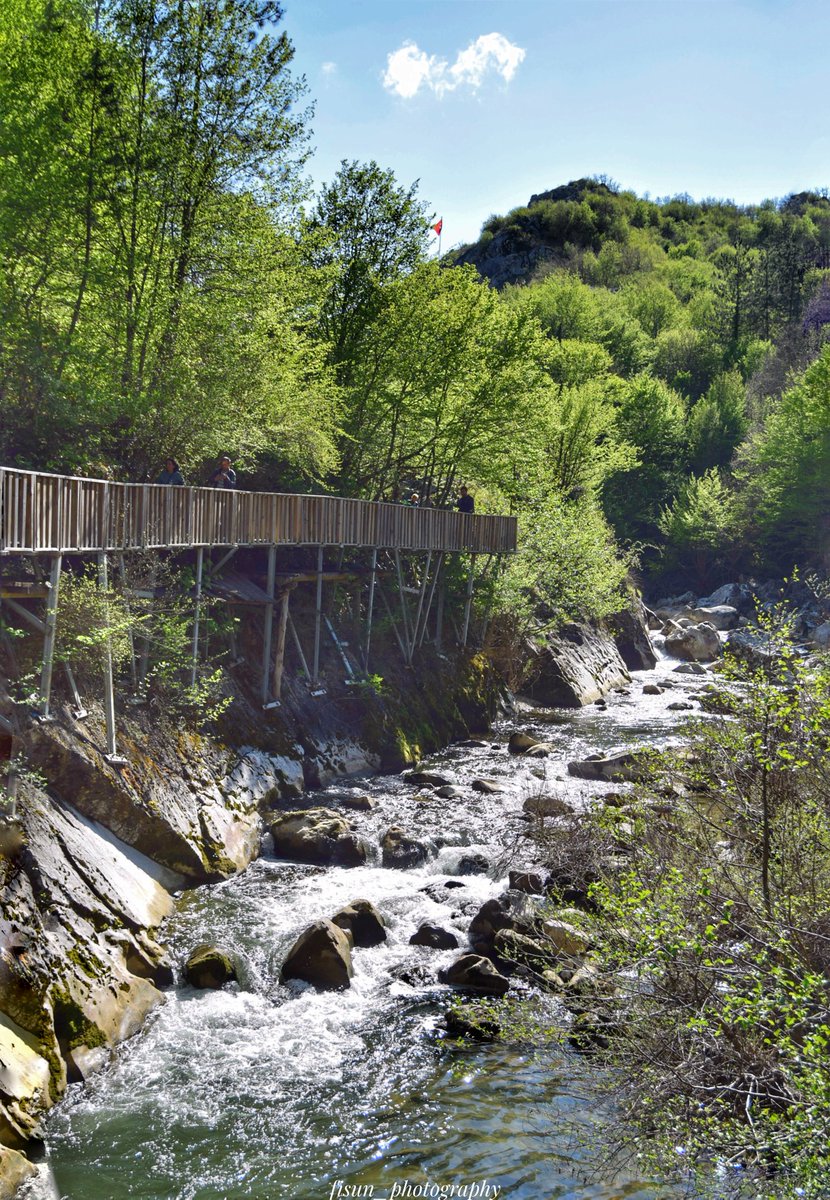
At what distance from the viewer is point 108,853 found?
14352mm

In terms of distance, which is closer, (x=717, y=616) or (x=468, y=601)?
(x=468, y=601)

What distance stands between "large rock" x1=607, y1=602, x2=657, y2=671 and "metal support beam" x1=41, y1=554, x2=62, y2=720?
1262 inches

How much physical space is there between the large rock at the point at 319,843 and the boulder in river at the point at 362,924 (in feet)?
9.57

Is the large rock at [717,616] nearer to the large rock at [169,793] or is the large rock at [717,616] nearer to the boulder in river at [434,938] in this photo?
the large rock at [169,793]

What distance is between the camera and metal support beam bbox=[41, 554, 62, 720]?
14.1 meters

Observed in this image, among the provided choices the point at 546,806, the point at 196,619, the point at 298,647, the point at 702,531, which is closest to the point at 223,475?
the point at 196,619

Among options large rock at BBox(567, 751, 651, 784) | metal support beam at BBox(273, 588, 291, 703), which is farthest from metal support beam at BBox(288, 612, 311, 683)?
large rock at BBox(567, 751, 651, 784)

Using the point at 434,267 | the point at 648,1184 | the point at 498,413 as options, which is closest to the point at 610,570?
the point at 498,413

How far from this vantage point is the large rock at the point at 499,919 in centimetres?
1448

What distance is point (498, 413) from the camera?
110 feet

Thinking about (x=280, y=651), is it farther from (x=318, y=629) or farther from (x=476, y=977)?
(x=476, y=977)

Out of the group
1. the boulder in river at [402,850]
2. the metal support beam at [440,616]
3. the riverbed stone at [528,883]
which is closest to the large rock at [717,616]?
the metal support beam at [440,616]

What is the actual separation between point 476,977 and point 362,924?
2.15 m

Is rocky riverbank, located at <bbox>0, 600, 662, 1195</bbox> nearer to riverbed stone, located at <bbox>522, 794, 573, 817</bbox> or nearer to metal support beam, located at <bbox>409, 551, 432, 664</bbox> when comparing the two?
riverbed stone, located at <bbox>522, 794, 573, 817</bbox>
